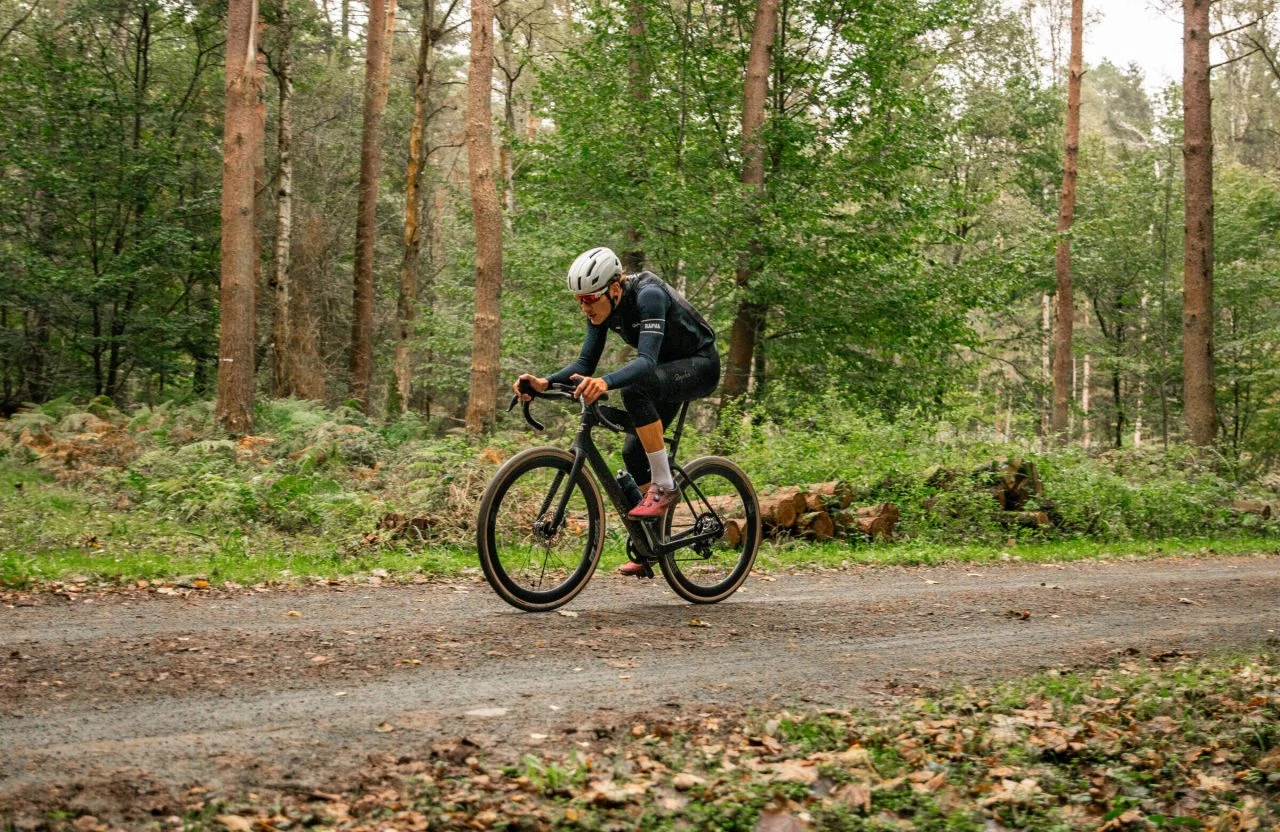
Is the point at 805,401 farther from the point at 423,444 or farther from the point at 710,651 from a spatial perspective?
the point at 710,651

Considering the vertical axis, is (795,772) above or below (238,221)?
below

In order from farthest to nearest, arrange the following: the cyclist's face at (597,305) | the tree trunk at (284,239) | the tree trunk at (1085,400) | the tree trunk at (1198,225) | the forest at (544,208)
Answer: the tree trunk at (1085,400) → the tree trunk at (284,239) → the tree trunk at (1198,225) → the forest at (544,208) → the cyclist's face at (597,305)

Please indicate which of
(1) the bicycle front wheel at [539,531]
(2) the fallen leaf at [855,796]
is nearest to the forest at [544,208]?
(1) the bicycle front wheel at [539,531]

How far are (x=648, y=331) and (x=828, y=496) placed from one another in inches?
258

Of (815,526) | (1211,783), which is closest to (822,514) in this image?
(815,526)

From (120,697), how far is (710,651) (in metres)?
3.02

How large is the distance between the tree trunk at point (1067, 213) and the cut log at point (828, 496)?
1235 cm

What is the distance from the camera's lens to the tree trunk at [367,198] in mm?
22984

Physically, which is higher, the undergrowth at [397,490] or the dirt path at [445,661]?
the undergrowth at [397,490]

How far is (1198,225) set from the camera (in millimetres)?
18469

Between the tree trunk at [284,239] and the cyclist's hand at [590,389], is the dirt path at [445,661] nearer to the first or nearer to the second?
the cyclist's hand at [590,389]

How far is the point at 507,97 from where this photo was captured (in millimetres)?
32125

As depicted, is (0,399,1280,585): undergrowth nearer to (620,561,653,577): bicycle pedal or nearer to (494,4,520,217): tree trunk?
(620,561,653,577): bicycle pedal

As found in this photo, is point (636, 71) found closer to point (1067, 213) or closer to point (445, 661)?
point (1067, 213)
